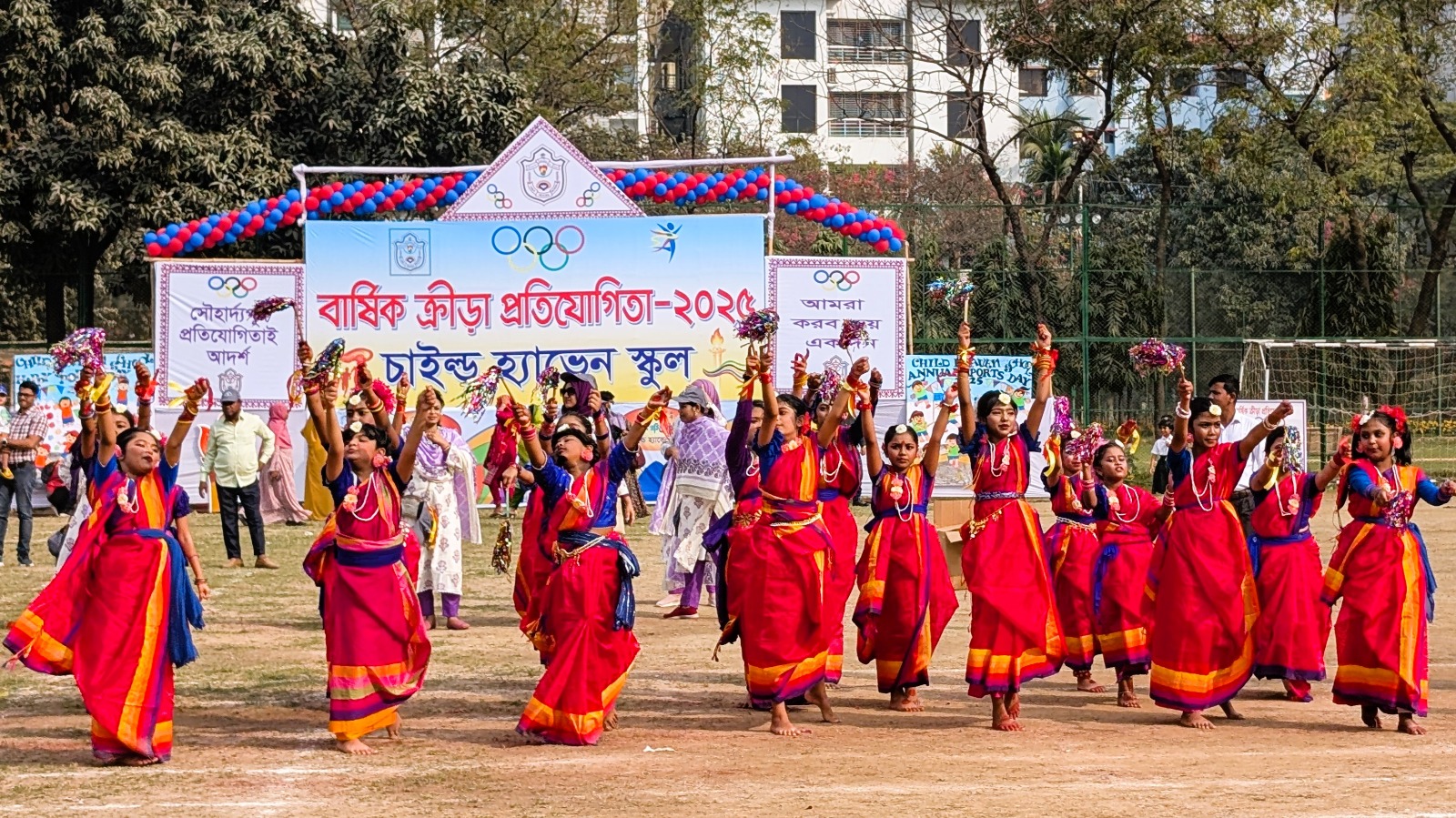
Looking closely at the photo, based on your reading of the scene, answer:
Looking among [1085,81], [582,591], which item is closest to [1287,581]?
[582,591]

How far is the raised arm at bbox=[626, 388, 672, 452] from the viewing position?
28.1ft

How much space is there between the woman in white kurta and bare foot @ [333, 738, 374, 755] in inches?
156

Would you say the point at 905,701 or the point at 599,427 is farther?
the point at 599,427

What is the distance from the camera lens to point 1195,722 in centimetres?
907

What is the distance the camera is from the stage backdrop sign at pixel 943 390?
23.6 meters

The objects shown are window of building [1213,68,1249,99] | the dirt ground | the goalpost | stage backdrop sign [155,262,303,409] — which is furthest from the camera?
window of building [1213,68,1249,99]

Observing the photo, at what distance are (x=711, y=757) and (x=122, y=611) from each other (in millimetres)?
2670

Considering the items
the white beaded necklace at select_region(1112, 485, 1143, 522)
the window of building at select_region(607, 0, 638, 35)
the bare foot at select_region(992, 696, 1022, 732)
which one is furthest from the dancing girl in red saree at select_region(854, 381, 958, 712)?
the window of building at select_region(607, 0, 638, 35)

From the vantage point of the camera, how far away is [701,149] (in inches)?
1495

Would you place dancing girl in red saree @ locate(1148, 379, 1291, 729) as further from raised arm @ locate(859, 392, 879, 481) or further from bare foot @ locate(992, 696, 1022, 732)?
raised arm @ locate(859, 392, 879, 481)

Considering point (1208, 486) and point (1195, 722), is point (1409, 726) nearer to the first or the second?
point (1195, 722)

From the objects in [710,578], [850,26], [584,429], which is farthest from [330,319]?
[850,26]

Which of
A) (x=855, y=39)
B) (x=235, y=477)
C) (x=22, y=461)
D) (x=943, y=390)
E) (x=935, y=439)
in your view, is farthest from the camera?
(x=855, y=39)

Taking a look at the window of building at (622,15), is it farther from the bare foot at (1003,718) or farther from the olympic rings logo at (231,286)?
the bare foot at (1003,718)
